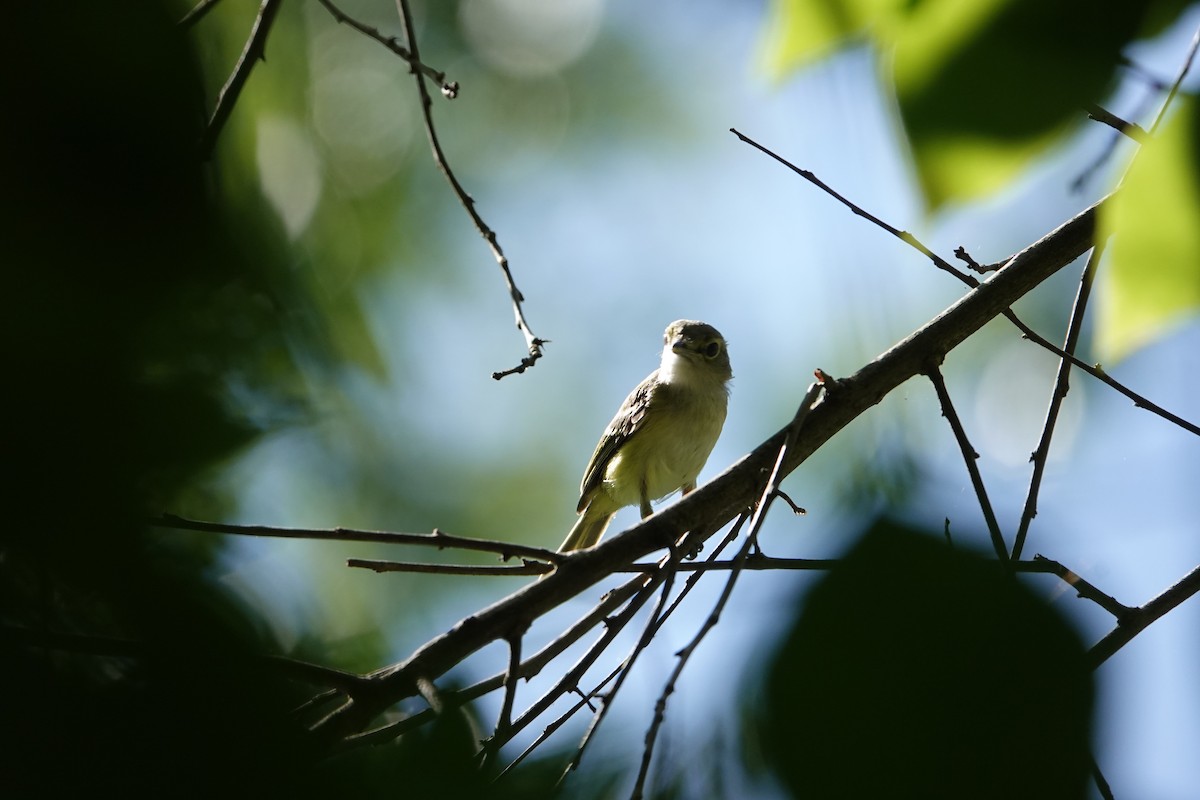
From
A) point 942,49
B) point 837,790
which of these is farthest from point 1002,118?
point 837,790

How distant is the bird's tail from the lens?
6.49 metres

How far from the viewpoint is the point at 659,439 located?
6082mm

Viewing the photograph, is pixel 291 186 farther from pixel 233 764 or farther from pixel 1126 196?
pixel 1126 196

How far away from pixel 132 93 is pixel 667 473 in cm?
546

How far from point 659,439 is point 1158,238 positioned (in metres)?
5.35

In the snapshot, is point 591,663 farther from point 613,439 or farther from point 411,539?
point 613,439

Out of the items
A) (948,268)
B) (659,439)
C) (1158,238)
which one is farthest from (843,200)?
(659,439)

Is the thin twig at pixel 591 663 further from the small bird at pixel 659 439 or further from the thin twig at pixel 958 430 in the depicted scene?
the small bird at pixel 659 439

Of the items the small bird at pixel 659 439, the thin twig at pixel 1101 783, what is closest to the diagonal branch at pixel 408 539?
the thin twig at pixel 1101 783

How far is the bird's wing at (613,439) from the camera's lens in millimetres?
6191

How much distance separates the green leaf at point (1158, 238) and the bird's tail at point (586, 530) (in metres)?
5.76

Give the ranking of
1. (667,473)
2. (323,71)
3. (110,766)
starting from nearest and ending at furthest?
(110,766), (323,71), (667,473)

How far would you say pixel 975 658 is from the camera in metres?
0.80

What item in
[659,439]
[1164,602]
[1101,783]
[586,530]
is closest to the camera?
[1101,783]
